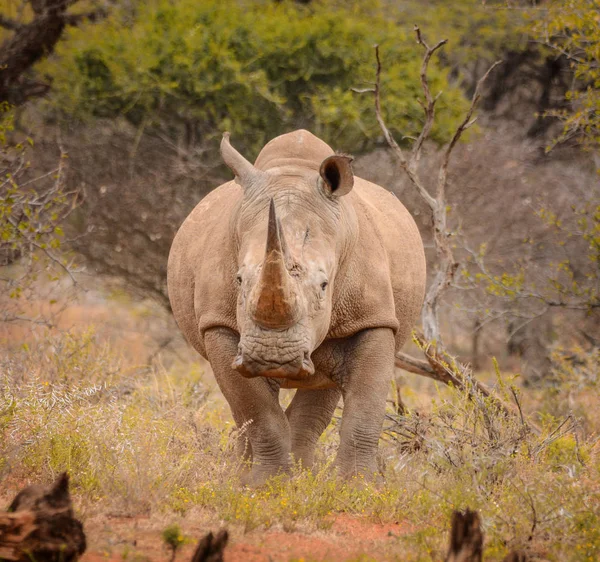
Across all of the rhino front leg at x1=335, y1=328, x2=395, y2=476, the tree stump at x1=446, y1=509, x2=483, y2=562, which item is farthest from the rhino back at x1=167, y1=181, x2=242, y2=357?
the tree stump at x1=446, y1=509, x2=483, y2=562

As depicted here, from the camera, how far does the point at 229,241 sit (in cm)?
650

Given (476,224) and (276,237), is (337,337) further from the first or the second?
(476,224)

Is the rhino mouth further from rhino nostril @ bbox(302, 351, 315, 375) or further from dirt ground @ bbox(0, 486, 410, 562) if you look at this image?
dirt ground @ bbox(0, 486, 410, 562)

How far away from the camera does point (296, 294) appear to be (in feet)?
17.8

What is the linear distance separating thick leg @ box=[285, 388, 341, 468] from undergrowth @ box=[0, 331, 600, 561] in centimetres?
48

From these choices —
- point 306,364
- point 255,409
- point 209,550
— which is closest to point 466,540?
point 209,550

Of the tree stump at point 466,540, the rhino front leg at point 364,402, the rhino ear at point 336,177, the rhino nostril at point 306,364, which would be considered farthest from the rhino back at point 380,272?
Answer: the tree stump at point 466,540

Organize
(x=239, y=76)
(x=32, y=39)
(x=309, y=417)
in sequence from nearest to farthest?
(x=309, y=417) → (x=32, y=39) → (x=239, y=76)

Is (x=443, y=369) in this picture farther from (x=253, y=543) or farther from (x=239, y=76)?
(x=239, y=76)

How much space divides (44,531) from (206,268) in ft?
8.72

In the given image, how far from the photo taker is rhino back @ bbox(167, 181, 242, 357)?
21.2 feet

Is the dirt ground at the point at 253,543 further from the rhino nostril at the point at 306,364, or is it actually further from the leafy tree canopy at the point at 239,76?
the leafy tree canopy at the point at 239,76

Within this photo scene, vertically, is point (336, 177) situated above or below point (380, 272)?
above

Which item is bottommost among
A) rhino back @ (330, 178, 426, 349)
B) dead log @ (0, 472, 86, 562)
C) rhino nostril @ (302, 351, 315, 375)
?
rhino back @ (330, 178, 426, 349)
